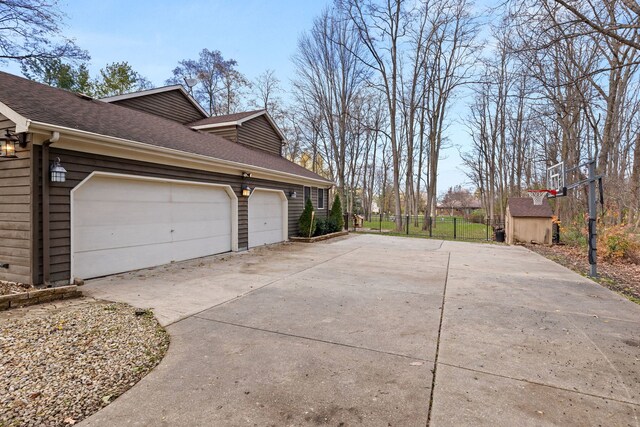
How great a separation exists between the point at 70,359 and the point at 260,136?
12.5 meters

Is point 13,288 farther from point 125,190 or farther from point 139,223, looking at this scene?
point 125,190

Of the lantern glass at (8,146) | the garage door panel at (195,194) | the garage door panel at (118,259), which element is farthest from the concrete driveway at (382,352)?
the lantern glass at (8,146)

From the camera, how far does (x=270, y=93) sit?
2412 centimetres

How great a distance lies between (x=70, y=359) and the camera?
9.00 feet

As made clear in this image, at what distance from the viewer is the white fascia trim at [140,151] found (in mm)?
5012

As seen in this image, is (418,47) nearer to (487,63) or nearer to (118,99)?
(487,63)

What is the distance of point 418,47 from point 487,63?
3.96 m

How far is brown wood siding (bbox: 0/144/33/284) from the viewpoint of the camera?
4.71m

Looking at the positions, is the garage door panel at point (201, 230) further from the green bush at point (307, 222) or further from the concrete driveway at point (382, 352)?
the green bush at point (307, 222)

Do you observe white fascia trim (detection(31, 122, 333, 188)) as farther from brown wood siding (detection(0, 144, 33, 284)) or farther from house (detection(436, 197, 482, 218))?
house (detection(436, 197, 482, 218))

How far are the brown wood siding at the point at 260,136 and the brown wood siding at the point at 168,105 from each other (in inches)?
92.7

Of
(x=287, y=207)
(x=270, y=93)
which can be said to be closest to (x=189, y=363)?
(x=287, y=207)

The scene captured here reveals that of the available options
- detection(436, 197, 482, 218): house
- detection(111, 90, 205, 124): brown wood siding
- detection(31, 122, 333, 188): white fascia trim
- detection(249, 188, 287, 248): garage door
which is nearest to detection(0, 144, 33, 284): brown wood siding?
detection(31, 122, 333, 188): white fascia trim

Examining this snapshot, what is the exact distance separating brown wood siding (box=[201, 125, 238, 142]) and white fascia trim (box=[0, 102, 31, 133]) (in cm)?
836
